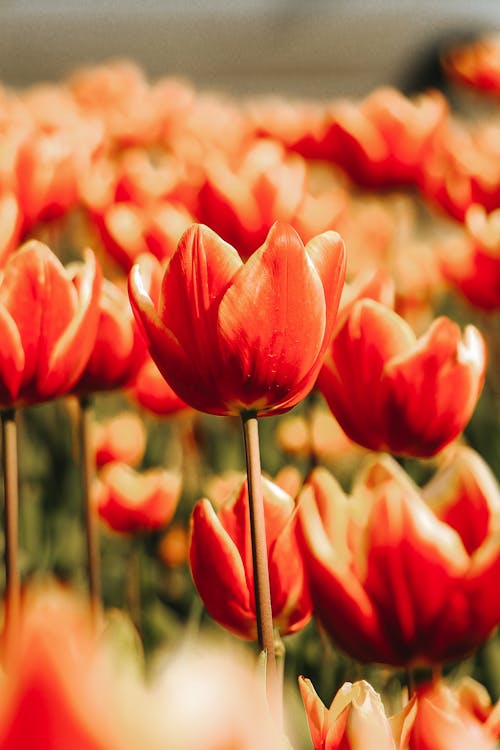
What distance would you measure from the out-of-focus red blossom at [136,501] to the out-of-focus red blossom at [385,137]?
66 centimetres

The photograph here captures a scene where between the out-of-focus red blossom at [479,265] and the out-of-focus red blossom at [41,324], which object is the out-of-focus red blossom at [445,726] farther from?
the out-of-focus red blossom at [479,265]

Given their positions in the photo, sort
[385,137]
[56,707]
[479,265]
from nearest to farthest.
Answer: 1. [56,707]
2. [479,265]
3. [385,137]

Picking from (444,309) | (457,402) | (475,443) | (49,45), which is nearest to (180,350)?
(457,402)

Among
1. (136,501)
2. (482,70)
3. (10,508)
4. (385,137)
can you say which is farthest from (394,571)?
(482,70)

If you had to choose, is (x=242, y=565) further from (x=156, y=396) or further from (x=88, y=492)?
(x=156, y=396)

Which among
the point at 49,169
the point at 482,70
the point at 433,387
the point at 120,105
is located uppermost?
the point at 482,70

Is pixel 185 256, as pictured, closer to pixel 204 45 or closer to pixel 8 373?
pixel 8 373

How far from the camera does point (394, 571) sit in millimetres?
381

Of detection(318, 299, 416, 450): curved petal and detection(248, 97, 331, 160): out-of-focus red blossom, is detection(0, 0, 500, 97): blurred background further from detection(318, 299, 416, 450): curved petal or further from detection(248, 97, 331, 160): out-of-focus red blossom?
detection(318, 299, 416, 450): curved petal

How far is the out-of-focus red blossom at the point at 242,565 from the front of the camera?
43 cm

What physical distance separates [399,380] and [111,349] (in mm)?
210

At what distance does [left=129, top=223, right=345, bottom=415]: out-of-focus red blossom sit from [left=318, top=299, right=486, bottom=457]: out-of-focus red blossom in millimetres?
54

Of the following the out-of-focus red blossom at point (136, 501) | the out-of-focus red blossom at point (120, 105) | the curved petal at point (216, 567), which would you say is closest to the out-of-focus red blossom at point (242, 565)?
the curved petal at point (216, 567)

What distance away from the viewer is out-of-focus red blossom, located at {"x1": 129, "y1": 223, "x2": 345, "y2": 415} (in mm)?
417
